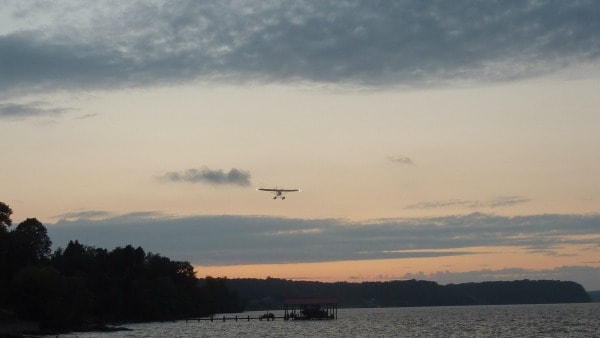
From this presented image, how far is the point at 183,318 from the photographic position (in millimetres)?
194125

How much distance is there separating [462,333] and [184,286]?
Result: 93.9m

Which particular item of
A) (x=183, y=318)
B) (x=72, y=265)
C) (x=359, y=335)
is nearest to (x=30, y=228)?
(x=72, y=265)

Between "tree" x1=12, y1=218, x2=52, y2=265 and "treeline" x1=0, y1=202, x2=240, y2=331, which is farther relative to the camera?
"tree" x1=12, y1=218, x2=52, y2=265

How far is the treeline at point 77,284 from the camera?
11812cm

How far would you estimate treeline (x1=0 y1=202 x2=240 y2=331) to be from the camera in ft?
388

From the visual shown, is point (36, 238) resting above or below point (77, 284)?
above

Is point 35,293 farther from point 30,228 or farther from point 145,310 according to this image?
point 145,310

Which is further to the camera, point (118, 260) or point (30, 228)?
point (118, 260)

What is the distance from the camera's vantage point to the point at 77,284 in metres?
126

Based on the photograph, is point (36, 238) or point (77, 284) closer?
point (77, 284)

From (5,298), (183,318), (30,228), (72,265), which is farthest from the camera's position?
(183,318)

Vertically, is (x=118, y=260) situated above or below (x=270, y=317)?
above

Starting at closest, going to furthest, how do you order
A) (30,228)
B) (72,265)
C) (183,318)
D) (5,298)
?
(5,298) < (30,228) < (72,265) < (183,318)

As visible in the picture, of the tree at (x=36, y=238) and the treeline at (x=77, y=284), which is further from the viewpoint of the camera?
the tree at (x=36, y=238)
